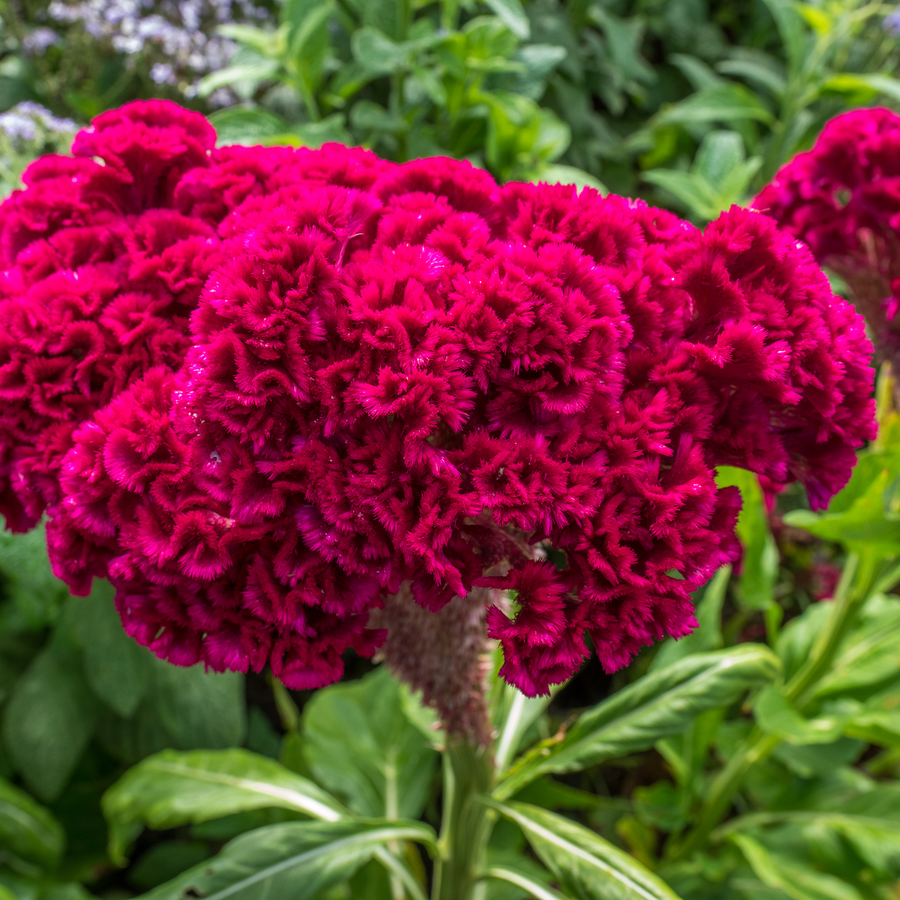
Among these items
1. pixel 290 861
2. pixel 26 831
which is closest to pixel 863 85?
pixel 290 861

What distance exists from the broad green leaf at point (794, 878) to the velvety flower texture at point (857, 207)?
90 centimetres

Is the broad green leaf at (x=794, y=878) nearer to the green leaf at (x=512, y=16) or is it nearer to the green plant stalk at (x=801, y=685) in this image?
the green plant stalk at (x=801, y=685)

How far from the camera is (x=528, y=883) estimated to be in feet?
3.39

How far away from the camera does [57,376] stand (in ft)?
2.22

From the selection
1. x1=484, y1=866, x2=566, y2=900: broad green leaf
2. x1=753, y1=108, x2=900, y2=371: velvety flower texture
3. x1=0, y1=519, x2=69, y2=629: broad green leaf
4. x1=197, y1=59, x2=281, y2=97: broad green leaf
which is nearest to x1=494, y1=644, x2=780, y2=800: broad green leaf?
x1=484, y1=866, x2=566, y2=900: broad green leaf

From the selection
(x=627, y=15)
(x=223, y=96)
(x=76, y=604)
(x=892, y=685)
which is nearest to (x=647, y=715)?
(x=892, y=685)

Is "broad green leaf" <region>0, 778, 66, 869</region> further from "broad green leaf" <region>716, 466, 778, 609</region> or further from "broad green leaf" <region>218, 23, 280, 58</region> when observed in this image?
"broad green leaf" <region>218, 23, 280, 58</region>

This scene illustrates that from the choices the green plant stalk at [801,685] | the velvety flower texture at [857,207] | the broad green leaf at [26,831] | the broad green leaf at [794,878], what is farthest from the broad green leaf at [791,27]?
the broad green leaf at [26,831]

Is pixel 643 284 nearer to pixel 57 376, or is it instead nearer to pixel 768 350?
pixel 768 350

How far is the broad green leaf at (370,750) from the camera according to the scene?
1.45 metres

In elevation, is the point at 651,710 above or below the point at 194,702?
above

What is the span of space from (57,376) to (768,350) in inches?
24.9

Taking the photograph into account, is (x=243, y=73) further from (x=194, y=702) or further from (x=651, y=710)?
(x=651, y=710)

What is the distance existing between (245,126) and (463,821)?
128 cm
